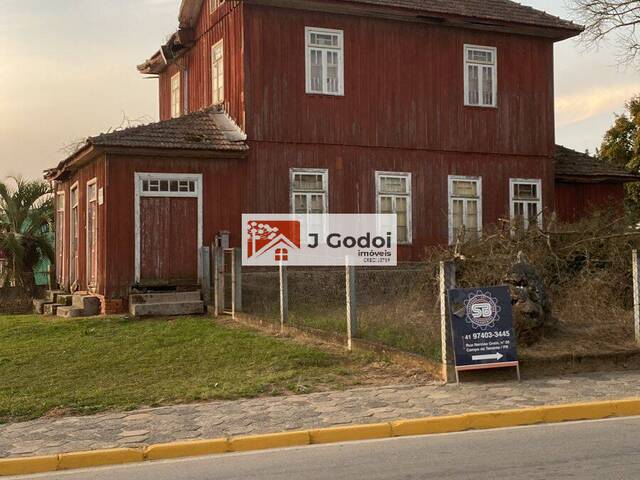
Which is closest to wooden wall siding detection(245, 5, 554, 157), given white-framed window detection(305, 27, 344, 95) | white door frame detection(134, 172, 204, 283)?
white-framed window detection(305, 27, 344, 95)

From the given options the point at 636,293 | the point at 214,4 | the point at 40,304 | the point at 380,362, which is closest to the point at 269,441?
the point at 380,362

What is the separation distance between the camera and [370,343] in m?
11.8

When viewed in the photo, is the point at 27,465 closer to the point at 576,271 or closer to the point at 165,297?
the point at 576,271

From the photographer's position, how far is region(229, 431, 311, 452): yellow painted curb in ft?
25.5

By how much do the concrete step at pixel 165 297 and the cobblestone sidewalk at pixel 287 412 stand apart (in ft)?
27.9

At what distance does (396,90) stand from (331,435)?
14.8m

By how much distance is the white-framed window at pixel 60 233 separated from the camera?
23.9 metres

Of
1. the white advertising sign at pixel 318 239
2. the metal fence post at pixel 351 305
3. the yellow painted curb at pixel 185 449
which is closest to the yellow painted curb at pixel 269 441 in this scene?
the yellow painted curb at pixel 185 449

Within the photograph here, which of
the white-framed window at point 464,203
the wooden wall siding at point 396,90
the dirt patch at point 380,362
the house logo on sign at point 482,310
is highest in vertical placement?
the wooden wall siding at point 396,90

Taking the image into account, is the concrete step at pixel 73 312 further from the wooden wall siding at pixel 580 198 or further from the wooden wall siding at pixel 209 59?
the wooden wall siding at pixel 580 198

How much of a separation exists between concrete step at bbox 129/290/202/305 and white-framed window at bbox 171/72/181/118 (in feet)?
30.3

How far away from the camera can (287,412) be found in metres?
8.85

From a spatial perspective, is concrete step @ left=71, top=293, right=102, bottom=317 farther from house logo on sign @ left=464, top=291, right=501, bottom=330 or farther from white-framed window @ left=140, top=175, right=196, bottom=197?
house logo on sign @ left=464, top=291, right=501, bottom=330

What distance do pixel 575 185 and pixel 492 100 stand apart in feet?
14.4
